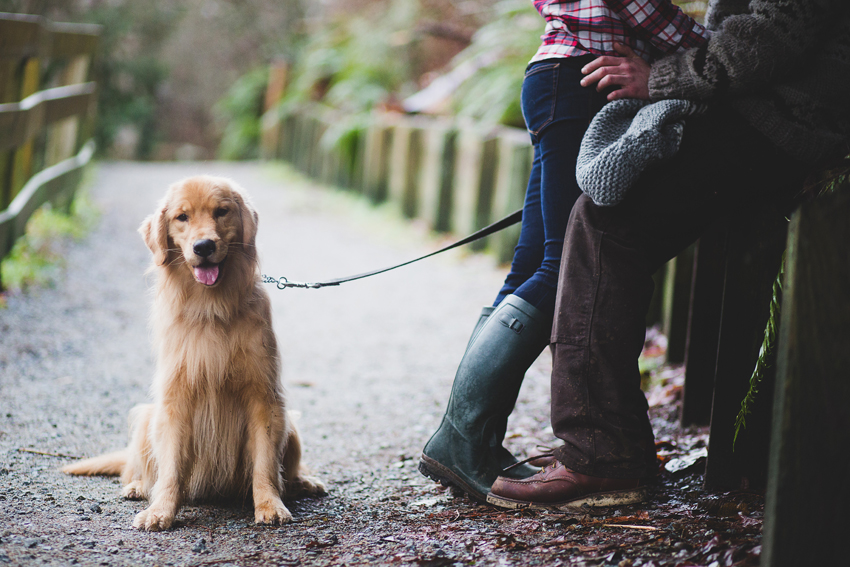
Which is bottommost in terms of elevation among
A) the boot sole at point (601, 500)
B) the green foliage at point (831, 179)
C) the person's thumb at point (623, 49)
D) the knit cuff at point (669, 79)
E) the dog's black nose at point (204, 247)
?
the boot sole at point (601, 500)

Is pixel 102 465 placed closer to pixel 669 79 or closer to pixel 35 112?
pixel 669 79

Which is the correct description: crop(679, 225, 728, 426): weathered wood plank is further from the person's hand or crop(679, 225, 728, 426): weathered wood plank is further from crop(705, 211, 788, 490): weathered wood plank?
the person's hand

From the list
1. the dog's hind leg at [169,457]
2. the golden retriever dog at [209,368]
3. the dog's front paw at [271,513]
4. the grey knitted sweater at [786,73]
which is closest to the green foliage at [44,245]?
the golden retriever dog at [209,368]

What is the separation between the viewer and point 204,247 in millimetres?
2662

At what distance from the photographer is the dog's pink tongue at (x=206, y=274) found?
2.67m

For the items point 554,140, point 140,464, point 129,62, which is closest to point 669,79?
point 554,140

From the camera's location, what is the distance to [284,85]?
18.8 meters

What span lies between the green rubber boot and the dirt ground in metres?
0.14

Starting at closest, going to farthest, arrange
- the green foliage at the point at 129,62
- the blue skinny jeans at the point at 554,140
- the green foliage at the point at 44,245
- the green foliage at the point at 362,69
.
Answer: the blue skinny jeans at the point at 554,140, the green foliage at the point at 44,245, the green foliage at the point at 362,69, the green foliage at the point at 129,62

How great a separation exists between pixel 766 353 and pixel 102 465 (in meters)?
2.57

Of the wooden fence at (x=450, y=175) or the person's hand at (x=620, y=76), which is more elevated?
the person's hand at (x=620, y=76)

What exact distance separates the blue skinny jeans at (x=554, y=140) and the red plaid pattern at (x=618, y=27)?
0.06 m

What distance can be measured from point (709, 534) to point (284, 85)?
59.9 ft

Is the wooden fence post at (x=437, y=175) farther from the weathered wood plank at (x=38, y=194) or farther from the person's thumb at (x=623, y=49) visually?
the person's thumb at (x=623, y=49)
